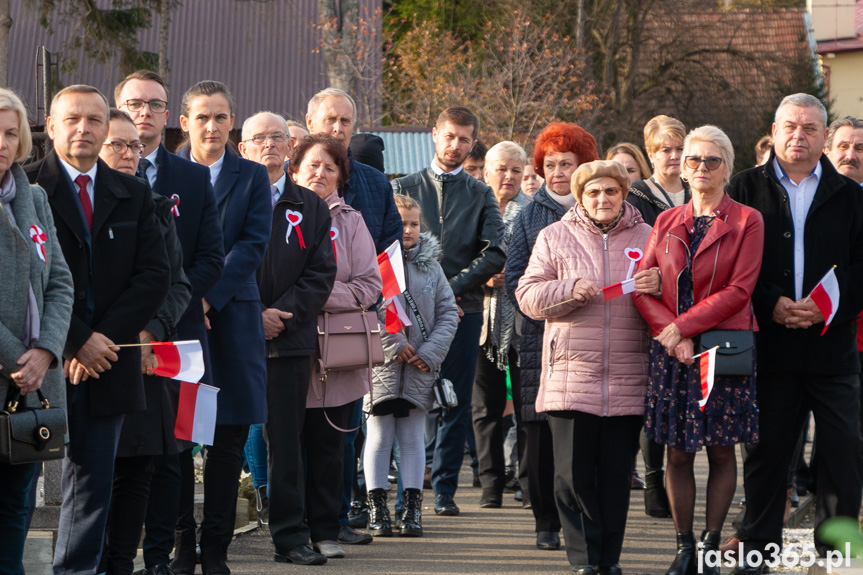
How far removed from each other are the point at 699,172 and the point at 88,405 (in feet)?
10.5

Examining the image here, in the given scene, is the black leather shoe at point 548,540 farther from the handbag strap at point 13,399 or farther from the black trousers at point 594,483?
the handbag strap at point 13,399

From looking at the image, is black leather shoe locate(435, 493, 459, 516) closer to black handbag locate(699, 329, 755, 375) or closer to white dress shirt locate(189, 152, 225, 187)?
black handbag locate(699, 329, 755, 375)

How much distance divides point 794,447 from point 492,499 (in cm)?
270

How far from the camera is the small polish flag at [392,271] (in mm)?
7340

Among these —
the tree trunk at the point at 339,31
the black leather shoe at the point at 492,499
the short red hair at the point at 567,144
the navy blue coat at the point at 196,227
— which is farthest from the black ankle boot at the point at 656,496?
the tree trunk at the point at 339,31

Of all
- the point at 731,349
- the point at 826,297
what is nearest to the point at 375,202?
the point at 731,349

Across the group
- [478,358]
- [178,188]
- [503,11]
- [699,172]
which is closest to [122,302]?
[178,188]

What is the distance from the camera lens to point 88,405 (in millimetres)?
4957

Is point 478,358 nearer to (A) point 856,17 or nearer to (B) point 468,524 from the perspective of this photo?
(B) point 468,524

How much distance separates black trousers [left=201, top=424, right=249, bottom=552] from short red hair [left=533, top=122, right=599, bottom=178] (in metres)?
2.59

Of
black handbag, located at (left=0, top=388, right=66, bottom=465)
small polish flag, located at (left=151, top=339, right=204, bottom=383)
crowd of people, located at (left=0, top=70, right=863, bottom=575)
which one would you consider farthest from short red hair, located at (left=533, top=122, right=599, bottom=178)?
black handbag, located at (left=0, top=388, right=66, bottom=465)

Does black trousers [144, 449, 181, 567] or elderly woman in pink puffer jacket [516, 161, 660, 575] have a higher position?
elderly woman in pink puffer jacket [516, 161, 660, 575]

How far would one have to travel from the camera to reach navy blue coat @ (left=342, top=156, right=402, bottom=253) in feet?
24.6

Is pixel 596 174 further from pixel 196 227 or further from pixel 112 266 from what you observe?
pixel 112 266
